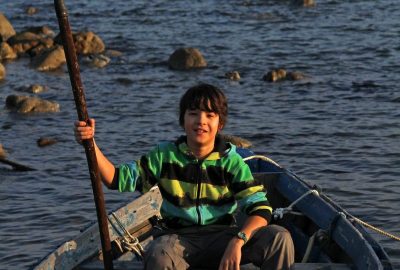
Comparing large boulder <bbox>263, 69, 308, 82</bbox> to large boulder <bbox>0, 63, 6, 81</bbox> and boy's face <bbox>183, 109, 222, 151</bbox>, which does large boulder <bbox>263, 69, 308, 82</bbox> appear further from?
boy's face <bbox>183, 109, 222, 151</bbox>

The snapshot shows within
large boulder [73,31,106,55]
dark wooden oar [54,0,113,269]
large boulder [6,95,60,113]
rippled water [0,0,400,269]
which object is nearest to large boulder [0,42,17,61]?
rippled water [0,0,400,269]

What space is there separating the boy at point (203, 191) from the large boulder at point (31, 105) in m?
11.5

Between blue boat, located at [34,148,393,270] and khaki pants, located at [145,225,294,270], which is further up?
khaki pants, located at [145,225,294,270]

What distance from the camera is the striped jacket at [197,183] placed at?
6883mm

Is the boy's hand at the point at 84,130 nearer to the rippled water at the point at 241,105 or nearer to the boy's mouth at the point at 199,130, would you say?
the boy's mouth at the point at 199,130

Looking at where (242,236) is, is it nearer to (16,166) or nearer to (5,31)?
(16,166)

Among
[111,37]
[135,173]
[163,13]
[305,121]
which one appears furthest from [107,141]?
[163,13]

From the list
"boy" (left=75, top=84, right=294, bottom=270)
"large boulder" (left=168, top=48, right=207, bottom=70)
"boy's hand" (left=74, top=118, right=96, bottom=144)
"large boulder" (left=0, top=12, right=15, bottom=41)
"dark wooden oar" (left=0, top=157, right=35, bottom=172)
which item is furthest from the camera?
"large boulder" (left=0, top=12, right=15, bottom=41)

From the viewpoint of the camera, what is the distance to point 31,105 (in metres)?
18.1

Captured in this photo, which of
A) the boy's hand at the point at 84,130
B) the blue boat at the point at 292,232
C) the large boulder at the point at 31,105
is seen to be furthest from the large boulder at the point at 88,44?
the boy's hand at the point at 84,130

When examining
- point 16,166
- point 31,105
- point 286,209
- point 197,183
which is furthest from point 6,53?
point 197,183

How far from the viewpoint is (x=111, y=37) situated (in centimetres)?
2784

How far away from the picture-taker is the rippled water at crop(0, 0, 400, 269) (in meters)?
12.4

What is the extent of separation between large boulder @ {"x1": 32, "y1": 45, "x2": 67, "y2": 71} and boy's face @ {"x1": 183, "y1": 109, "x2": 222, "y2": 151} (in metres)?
16.8
